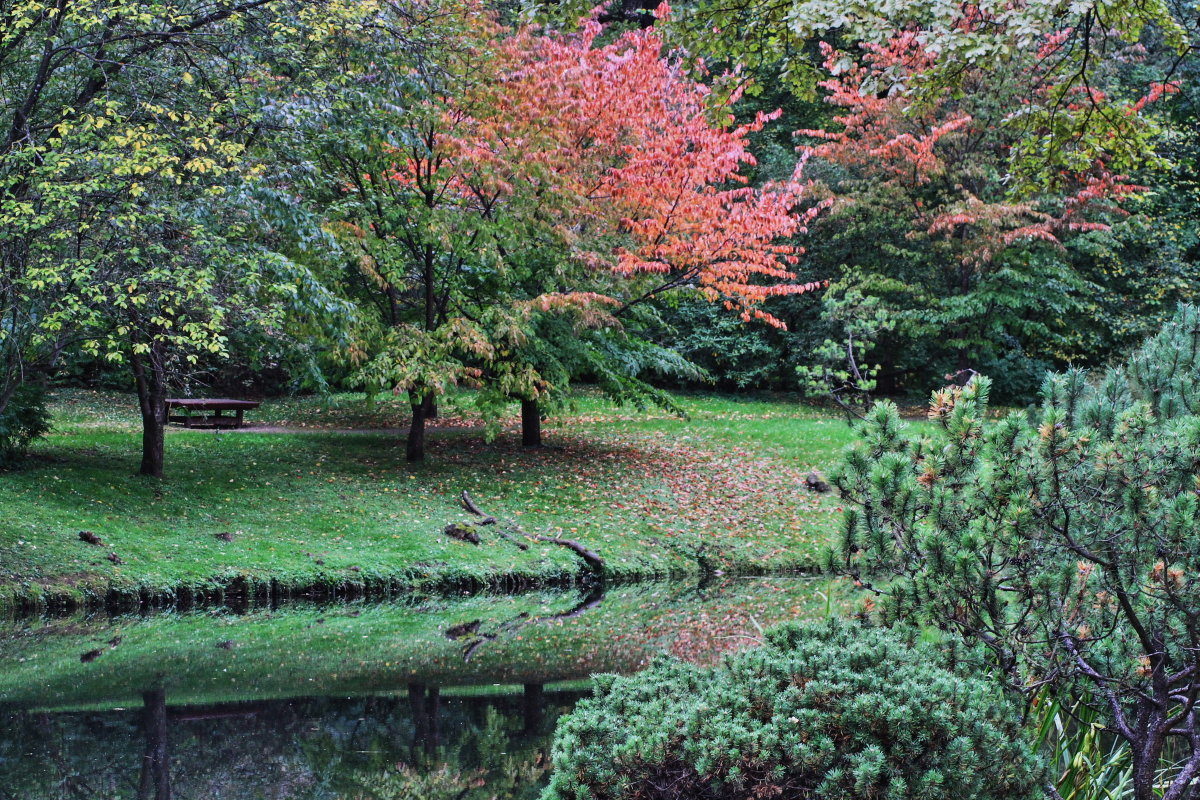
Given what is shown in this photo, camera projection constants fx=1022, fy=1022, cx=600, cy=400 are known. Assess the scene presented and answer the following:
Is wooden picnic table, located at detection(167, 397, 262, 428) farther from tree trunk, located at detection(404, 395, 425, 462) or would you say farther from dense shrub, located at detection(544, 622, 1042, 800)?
dense shrub, located at detection(544, 622, 1042, 800)

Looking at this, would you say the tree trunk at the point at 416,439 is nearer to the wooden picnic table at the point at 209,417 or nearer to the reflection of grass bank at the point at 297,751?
the wooden picnic table at the point at 209,417

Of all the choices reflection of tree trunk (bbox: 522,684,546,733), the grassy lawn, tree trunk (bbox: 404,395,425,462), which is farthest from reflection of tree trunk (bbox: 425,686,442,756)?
tree trunk (bbox: 404,395,425,462)

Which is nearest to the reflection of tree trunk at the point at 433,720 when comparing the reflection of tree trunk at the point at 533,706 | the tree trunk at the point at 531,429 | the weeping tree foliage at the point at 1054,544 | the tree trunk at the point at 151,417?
the reflection of tree trunk at the point at 533,706

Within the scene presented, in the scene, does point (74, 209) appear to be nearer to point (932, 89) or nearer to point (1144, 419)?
point (932, 89)

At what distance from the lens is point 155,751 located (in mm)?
6535

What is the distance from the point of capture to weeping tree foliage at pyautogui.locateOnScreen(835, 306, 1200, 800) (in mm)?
4152

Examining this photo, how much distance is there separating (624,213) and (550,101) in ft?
7.04

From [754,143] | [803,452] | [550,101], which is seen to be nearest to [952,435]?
[550,101]

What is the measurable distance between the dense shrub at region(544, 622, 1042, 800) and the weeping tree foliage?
384 millimetres

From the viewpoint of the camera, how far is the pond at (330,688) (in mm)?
6145

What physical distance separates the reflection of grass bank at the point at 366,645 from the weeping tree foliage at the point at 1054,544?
3.06 meters

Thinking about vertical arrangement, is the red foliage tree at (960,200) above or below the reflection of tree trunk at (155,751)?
above

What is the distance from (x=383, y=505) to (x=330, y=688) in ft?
20.2

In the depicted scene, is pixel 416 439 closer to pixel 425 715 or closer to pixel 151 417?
pixel 151 417
